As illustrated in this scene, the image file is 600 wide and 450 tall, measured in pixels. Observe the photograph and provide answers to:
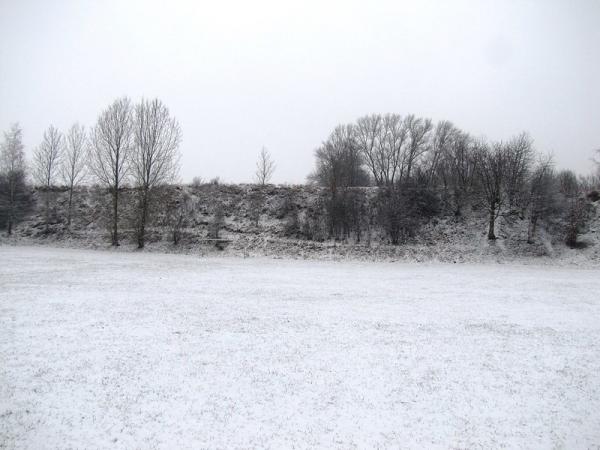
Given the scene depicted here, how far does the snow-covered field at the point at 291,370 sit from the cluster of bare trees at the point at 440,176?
2493cm

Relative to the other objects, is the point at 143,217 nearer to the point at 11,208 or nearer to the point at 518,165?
the point at 11,208

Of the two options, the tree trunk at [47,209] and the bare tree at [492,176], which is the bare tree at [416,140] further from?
the tree trunk at [47,209]

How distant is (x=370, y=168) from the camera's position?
175 feet

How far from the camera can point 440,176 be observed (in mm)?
47375

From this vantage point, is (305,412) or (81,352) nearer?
(305,412)

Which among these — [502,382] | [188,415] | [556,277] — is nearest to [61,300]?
[188,415]

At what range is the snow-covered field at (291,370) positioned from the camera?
5250 mm

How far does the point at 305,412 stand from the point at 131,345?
4847mm

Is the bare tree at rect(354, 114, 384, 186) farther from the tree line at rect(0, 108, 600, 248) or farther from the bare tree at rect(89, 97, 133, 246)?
the bare tree at rect(89, 97, 133, 246)

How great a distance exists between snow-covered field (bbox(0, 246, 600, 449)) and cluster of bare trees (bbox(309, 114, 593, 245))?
24929mm

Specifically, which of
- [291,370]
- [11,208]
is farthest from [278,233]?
[291,370]

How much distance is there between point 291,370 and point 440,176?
4544 cm

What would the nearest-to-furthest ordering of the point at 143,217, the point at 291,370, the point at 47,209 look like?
the point at 291,370 → the point at 143,217 → the point at 47,209

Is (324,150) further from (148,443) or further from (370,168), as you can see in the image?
(148,443)
